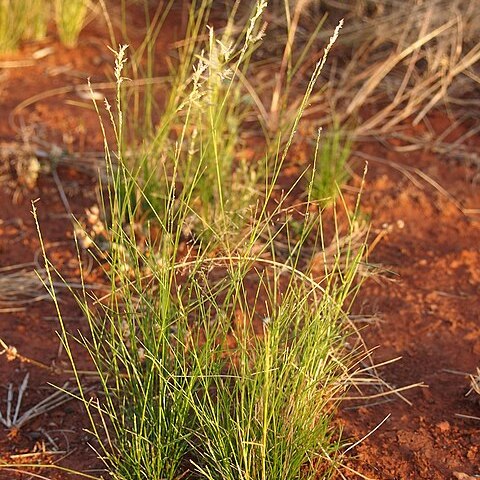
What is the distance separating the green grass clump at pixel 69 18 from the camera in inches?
182

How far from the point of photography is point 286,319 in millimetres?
2107

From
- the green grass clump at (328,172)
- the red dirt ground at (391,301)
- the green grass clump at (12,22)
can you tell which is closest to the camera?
the red dirt ground at (391,301)

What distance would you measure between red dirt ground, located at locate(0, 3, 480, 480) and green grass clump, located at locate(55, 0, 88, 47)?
8.2 inches

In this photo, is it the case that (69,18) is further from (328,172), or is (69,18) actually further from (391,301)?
(391,301)

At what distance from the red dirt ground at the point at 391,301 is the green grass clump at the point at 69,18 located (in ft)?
0.69

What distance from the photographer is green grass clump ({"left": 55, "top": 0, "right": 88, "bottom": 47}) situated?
15.1ft

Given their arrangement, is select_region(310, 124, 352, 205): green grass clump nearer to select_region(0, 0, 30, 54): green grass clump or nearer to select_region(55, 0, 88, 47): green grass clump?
select_region(55, 0, 88, 47): green grass clump

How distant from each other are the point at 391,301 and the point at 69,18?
98.2 inches

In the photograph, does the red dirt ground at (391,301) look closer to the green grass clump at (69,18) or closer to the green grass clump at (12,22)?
the green grass clump at (12,22)

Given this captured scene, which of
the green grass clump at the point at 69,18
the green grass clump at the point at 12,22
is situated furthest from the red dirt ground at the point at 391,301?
the green grass clump at the point at 69,18

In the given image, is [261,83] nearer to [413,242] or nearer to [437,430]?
[413,242]

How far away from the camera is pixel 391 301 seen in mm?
3018

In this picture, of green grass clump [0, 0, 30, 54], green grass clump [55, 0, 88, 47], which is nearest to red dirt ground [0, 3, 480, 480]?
green grass clump [0, 0, 30, 54]

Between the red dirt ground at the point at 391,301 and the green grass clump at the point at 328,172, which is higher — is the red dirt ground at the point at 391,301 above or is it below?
below
